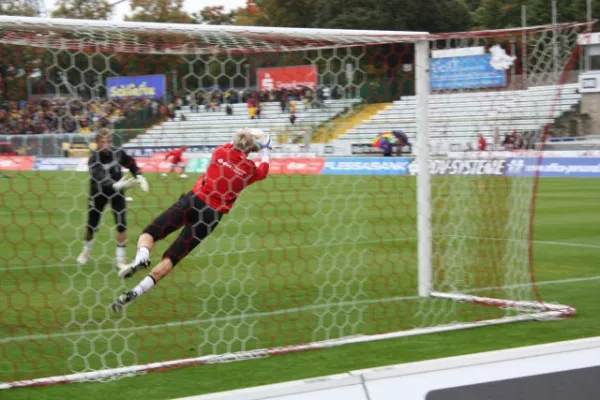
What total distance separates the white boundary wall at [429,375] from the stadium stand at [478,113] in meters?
4.29

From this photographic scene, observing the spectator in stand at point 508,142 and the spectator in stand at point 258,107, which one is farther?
the spectator in stand at point 508,142

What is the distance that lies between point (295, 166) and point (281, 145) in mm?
2411

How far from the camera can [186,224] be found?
684 cm

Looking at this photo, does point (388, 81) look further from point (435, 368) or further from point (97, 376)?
point (435, 368)

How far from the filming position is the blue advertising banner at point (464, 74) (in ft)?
23.0

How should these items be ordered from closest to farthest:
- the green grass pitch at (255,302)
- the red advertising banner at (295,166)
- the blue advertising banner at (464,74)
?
1. the green grass pitch at (255,302)
2. the blue advertising banner at (464,74)
3. the red advertising banner at (295,166)

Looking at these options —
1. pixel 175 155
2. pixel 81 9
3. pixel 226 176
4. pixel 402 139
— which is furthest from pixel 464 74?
pixel 81 9

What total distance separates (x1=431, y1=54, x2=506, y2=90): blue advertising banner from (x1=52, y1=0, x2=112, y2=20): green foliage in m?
18.0

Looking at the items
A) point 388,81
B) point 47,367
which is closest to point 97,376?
point 47,367

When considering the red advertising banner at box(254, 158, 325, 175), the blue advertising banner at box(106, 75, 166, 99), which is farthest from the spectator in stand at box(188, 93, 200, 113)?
the red advertising banner at box(254, 158, 325, 175)

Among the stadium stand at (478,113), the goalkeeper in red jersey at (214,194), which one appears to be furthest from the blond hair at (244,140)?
the stadium stand at (478,113)

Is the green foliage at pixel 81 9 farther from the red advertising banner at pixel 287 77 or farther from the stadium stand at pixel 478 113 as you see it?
the red advertising banner at pixel 287 77

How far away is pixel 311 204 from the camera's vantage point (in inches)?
607

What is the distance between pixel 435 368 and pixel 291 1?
58400 mm
